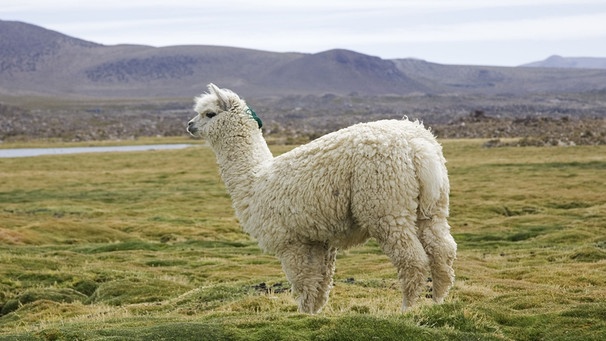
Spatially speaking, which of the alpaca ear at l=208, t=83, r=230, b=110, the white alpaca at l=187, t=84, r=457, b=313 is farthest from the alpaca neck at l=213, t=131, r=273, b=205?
the alpaca ear at l=208, t=83, r=230, b=110

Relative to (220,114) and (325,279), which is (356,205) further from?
(220,114)

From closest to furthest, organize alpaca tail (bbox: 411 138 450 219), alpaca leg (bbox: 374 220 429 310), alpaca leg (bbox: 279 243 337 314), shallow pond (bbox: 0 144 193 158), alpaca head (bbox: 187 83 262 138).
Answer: alpaca leg (bbox: 374 220 429 310) < alpaca tail (bbox: 411 138 450 219) < alpaca leg (bbox: 279 243 337 314) < alpaca head (bbox: 187 83 262 138) < shallow pond (bbox: 0 144 193 158)

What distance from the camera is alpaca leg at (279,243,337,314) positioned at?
34.4 ft

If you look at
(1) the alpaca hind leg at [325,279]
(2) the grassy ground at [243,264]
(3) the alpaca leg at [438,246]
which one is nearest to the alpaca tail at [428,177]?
(3) the alpaca leg at [438,246]

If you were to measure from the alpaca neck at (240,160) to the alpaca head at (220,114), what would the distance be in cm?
20

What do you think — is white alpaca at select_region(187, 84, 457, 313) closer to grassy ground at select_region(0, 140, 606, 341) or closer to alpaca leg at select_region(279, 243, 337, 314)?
alpaca leg at select_region(279, 243, 337, 314)

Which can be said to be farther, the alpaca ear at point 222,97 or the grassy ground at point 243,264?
the alpaca ear at point 222,97

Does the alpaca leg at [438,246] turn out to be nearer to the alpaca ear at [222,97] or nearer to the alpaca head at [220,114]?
the alpaca head at [220,114]

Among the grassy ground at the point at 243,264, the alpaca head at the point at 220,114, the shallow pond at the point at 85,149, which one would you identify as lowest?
the shallow pond at the point at 85,149

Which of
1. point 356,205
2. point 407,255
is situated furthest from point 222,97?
point 407,255

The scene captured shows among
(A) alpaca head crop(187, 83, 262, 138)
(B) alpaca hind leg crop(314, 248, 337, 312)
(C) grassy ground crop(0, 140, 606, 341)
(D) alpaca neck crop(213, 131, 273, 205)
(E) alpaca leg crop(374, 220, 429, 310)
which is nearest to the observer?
(C) grassy ground crop(0, 140, 606, 341)

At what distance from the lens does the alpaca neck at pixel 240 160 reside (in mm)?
11250

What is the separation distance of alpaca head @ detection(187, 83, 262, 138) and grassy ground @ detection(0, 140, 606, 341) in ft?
8.88

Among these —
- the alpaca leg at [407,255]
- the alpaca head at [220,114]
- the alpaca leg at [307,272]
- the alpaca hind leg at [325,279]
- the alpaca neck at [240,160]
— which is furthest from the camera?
the alpaca head at [220,114]
